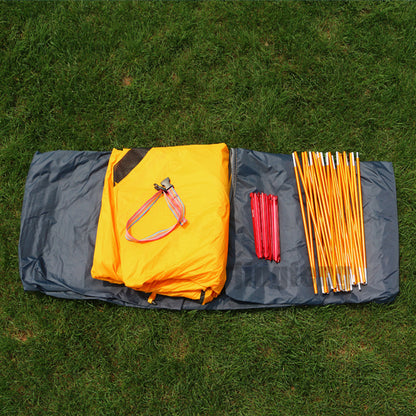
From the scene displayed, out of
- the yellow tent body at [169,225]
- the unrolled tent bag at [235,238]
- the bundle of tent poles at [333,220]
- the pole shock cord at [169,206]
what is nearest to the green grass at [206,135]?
the unrolled tent bag at [235,238]

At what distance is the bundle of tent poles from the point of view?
3.12 metres

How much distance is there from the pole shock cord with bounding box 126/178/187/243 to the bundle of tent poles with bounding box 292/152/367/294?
3.94 feet

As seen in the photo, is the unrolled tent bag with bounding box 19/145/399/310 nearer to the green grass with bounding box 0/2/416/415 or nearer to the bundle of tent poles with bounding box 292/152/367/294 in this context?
the bundle of tent poles with bounding box 292/152/367/294

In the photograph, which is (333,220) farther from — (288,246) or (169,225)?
(169,225)

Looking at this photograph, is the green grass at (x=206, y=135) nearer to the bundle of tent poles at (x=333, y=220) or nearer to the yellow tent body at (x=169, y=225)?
the bundle of tent poles at (x=333, y=220)

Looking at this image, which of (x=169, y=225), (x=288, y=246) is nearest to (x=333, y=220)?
(x=288, y=246)

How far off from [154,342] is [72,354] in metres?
0.82

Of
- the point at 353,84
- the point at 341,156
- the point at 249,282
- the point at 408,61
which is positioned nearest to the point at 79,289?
the point at 249,282

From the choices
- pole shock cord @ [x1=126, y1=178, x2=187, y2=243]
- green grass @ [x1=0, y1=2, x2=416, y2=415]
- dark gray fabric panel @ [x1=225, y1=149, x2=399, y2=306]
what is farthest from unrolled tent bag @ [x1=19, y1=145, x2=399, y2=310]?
pole shock cord @ [x1=126, y1=178, x2=187, y2=243]

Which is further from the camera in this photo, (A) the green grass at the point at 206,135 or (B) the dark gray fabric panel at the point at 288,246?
(A) the green grass at the point at 206,135

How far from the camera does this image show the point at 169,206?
9.39ft

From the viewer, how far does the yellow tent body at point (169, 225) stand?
2.77 metres

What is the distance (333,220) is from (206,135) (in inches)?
63.8

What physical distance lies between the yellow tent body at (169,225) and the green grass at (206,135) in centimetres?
69
